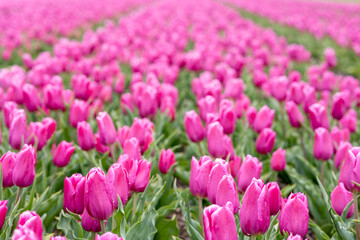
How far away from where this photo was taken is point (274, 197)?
5.24 ft

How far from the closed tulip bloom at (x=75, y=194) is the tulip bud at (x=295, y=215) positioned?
758mm

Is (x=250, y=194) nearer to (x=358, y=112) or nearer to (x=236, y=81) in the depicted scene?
(x=236, y=81)

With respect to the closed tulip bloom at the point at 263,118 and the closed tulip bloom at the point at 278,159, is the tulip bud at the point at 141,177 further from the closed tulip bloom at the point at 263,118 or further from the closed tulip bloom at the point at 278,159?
the closed tulip bloom at the point at 263,118

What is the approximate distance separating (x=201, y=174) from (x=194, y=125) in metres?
0.77

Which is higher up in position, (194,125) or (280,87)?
(194,125)

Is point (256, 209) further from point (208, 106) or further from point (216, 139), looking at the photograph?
point (208, 106)

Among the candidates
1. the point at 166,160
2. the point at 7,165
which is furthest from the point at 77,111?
the point at 7,165

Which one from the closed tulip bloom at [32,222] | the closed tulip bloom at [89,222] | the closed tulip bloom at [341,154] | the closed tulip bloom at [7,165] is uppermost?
the closed tulip bloom at [32,222]

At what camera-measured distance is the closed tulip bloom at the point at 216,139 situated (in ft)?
7.02

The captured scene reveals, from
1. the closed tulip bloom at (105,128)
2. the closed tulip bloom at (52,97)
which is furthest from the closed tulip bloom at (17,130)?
the closed tulip bloom at (52,97)

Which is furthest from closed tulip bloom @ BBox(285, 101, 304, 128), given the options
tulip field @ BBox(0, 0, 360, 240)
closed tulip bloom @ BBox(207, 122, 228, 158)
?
closed tulip bloom @ BBox(207, 122, 228, 158)

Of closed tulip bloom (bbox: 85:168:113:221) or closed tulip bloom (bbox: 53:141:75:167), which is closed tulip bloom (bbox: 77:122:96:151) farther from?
closed tulip bloom (bbox: 85:168:113:221)

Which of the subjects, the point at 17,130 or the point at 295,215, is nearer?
the point at 295,215

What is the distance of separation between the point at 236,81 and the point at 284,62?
5.77ft
